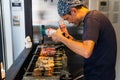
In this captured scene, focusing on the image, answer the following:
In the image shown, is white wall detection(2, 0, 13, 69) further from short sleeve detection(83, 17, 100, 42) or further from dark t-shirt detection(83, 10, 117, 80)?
short sleeve detection(83, 17, 100, 42)

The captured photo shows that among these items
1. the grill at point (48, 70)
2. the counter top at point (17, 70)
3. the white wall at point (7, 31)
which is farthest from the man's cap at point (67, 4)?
the white wall at point (7, 31)

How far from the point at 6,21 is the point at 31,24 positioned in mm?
562

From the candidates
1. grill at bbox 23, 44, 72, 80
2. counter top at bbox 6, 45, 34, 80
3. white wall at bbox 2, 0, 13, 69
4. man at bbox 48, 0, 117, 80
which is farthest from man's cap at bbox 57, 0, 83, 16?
white wall at bbox 2, 0, 13, 69

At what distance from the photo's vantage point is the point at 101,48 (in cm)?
148

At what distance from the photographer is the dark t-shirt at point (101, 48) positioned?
1.40m

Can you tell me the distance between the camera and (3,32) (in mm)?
3076

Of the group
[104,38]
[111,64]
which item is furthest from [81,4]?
[111,64]

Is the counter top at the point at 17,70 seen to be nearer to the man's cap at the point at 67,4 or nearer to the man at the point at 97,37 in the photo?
the man at the point at 97,37

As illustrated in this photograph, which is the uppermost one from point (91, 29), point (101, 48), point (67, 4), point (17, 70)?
point (67, 4)

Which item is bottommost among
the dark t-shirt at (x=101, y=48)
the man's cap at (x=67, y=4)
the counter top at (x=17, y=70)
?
the counter top at (x=17, y=70)

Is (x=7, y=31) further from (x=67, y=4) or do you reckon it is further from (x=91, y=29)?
(x=91, y=29)

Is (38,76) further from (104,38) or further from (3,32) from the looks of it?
(3,32)

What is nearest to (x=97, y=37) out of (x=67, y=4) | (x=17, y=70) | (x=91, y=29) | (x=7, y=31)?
(x=91, y=29)

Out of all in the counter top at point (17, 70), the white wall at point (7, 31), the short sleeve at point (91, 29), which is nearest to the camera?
the short sleeve at point (91, 29)
